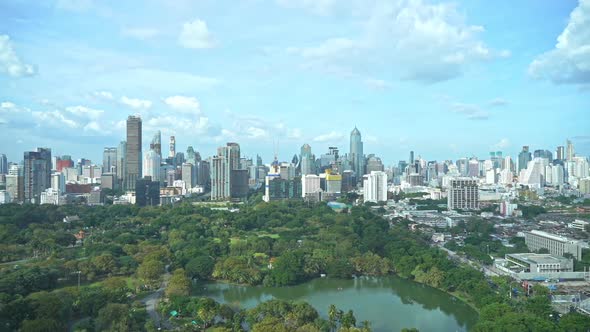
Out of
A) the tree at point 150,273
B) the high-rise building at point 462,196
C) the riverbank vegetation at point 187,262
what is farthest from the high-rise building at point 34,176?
the high-rise building at point 462,196

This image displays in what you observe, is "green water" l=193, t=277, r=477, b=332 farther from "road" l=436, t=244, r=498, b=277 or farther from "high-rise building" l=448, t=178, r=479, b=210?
"high-rise building" l=448, t=178, r=479, b=210

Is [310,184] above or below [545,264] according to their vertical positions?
above

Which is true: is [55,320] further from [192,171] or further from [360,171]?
[360,171]

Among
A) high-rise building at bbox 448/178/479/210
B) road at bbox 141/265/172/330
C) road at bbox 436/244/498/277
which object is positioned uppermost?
high-rise building at bbox 448/178/479/210

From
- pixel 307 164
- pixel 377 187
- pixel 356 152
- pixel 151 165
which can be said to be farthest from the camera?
pixel 356 152

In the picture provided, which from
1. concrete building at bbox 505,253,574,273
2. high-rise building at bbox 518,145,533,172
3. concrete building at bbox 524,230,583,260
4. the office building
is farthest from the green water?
high-rise building at bbox 518,145,533,172

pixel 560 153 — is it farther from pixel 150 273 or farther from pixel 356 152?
pixel 150 273

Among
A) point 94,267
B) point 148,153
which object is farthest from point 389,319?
point 148,153

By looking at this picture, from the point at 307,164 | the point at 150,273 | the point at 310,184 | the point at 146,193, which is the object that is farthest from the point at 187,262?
the point at 307,164
